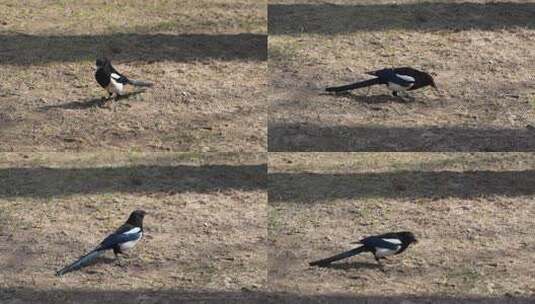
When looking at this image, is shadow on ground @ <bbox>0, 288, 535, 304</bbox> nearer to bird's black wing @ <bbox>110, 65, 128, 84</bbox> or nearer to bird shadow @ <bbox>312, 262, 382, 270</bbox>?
bird shadow @ <bbox>312, 262, 382, 270</bbox>

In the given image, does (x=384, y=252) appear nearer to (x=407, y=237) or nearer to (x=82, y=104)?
(x=407, y=237)

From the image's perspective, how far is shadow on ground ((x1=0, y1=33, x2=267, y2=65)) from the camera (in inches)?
518

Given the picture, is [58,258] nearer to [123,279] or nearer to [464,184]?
[123,279]

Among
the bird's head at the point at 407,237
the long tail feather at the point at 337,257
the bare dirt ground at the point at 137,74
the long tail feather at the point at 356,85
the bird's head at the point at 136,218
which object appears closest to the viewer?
the long tail feather at the point at 337,257

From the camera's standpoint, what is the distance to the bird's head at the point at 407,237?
390 inches

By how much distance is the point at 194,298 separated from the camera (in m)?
9.39

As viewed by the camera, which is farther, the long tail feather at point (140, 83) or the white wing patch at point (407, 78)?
the long tail feather at point (140, 83)

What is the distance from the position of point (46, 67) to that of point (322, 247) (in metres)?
4.21

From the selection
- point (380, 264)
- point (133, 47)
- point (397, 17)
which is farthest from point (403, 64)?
point (380, 264)

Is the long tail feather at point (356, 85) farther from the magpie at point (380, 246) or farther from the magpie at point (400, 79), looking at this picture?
the magpie at point (380, 246)

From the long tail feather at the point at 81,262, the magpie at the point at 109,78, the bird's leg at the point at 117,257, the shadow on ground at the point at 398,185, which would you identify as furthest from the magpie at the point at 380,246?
the magpie at the point at 109,78

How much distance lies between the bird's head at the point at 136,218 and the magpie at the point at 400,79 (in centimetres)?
294

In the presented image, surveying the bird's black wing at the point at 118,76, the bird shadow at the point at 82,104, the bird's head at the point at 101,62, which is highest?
the bird's head at the point at 101,62

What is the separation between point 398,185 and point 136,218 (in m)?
2.46
